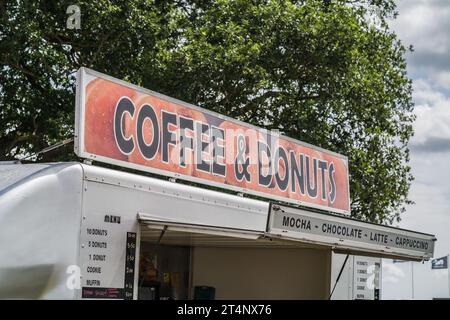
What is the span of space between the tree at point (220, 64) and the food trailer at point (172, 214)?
7.79 meters

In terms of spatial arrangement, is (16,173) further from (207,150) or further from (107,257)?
(207,150)

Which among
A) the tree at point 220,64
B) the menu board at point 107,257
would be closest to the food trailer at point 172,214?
the menu board at point 107,257

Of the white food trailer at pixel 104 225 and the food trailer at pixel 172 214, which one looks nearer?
the white food trailer at pixel 104 225

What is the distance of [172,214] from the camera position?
638 cm

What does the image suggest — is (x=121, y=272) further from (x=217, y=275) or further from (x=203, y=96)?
(x=203, y=96)

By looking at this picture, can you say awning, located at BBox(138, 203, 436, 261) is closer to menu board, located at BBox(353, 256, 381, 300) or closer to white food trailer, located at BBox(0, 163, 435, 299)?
white food trailer, located at BBox(0, 163, 435, 299)

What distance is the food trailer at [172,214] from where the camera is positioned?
545cm

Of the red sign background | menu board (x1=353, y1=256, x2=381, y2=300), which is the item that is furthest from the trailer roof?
menu board (x1=353, y1=256, x2=381, y2=300)

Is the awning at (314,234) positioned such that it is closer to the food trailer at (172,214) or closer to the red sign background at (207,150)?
the food trailer at (172,214)

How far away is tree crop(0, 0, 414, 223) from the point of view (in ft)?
58.0

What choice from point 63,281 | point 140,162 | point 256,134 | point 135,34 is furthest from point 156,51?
point 63,281

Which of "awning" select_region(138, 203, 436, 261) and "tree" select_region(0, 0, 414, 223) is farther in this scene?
"tree" select_region(0, 0, 414, 223)

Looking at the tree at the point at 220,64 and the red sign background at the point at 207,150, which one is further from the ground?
the tree at the point at 220,64

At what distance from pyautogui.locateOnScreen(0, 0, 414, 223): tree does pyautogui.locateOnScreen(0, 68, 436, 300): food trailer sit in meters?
7.79
